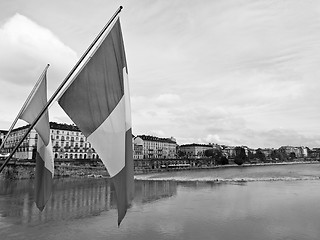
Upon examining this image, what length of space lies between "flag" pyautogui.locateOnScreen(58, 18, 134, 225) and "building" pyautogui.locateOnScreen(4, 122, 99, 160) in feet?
366

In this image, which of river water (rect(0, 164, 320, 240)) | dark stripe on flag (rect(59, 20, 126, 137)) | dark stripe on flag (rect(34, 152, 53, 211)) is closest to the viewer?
dark stripe on flag (rect(59, 20, 126, 137))

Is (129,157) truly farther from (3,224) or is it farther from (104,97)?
(3,224)

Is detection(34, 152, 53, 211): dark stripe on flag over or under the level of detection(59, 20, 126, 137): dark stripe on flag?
under

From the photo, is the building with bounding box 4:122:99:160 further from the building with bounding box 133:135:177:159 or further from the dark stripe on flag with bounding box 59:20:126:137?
the dark stripe on flag with bounding box 59:20:126:137

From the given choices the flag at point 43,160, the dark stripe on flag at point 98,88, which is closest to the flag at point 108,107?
the dark stripe on flag at point 98,88

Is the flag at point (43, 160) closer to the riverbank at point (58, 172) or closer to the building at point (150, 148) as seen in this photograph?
the riverbank at point (58, 172)

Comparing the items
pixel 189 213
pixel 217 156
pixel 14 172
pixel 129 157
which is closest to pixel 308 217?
pixel 189 213

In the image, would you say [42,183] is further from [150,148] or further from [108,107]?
[150,148]

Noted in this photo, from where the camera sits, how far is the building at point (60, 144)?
360 ft

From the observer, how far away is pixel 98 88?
669 centimetres

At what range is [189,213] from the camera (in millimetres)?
28125

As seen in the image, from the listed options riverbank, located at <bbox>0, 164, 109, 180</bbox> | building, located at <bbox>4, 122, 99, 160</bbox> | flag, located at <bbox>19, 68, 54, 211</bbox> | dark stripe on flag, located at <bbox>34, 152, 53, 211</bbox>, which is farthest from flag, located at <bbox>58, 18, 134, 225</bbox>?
building, located at <bbox>4, 122, 99, 160</bbox>

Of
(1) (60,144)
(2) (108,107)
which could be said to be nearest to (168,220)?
(2) (108,107)

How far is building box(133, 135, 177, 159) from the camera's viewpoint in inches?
6467
